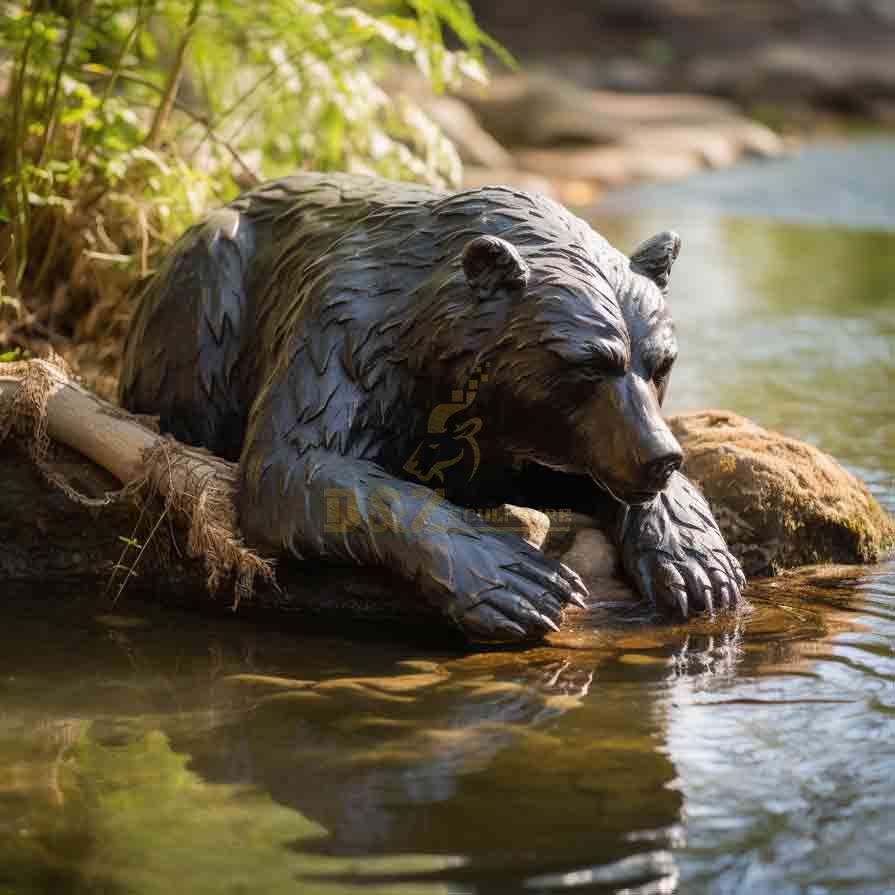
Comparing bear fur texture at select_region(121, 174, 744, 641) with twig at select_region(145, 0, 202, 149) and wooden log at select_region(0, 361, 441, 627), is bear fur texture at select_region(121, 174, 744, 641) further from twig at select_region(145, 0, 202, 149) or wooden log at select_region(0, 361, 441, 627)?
twig at select_region(145, 0, 202, 149)

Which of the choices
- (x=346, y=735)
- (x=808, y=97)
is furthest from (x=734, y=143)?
(x=346, y=735)

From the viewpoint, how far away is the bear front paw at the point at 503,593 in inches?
167

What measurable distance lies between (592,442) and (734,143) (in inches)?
722

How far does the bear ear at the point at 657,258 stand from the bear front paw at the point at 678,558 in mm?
677

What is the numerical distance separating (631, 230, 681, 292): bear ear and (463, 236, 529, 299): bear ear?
477mm

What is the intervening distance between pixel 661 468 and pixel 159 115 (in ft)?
11.2

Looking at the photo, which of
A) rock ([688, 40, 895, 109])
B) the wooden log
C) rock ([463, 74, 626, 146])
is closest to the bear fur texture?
the wooden log

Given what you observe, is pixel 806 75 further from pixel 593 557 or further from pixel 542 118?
pixel 593 557

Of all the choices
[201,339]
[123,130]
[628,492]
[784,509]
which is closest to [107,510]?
[201,339]

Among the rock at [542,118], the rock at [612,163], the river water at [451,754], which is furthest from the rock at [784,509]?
the rock at [542,118]

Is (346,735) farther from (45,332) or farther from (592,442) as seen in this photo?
(45,332)

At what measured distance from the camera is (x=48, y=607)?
475 centimetres

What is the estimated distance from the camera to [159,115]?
6.66 m

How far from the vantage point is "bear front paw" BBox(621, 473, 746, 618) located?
457 cm
